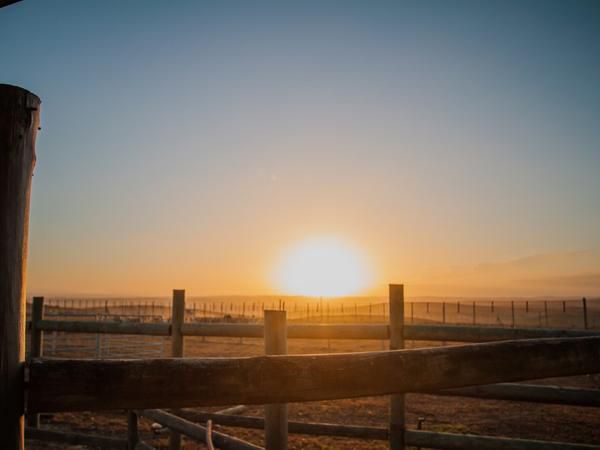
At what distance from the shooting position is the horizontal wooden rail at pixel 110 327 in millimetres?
5855

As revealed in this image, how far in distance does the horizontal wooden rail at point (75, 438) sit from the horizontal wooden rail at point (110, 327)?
52.8 inches

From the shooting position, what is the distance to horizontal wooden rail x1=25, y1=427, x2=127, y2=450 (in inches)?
222

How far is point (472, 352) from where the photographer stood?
6.26 ft

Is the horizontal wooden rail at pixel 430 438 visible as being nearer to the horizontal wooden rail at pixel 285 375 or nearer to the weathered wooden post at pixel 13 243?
the horizontal wooden rail at pixel 285 375

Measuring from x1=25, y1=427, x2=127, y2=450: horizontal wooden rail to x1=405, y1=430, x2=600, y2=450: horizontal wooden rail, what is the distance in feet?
12.0

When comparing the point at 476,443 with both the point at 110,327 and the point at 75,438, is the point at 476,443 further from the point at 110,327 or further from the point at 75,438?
the point at 75,438

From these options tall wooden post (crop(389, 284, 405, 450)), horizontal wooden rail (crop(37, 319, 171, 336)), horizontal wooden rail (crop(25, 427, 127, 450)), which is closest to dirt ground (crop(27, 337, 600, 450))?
horizontal wooden rail (crop(25, 427, 127, 450))

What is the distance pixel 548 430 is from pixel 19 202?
9.40 m

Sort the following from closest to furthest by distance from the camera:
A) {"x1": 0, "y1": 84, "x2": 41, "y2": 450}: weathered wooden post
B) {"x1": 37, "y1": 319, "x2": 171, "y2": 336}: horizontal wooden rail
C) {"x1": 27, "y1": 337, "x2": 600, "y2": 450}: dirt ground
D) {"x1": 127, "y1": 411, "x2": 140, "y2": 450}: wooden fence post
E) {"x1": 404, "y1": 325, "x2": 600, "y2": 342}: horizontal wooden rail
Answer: {"x1": 0, "y1": 84, "x2": 41, "y2": 450}: weathered wooden post, {"x1": 404, "y1": 325, "x2": 600, "y2": 342}: horizontal wooden rail, {"x1": 127, "y1": 411, "x2": 140, "y2": 450}: wooden fence post, {"x1": 37, "y1": 319, "x2": 171, "y2": 336}: horizontal wooden rail, {"x1": 27, "y1": 337, "x2": 600, "y2": 450}: dirt ground

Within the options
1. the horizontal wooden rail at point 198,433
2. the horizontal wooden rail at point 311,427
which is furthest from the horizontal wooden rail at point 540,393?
the horizontal wooden rail at point 198,433

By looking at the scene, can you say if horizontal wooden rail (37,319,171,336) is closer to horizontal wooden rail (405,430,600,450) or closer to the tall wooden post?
the tall wooden post

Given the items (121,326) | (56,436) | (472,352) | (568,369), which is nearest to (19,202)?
(472,352)

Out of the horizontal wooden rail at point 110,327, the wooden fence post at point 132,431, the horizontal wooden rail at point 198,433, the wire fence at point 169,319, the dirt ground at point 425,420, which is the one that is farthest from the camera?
the wire fence at point 169,319

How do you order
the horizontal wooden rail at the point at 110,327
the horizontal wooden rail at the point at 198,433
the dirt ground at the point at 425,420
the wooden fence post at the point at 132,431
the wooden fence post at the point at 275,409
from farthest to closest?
1. the dirt ground at the point at 425,420
2. the horizontal wooden rail at the point at 110,327
3. the wooden fence post at the point at 132,431
4. the horizontal wooden rail at the point at 198,433
5. the wooden fence post at the point at 275,409
